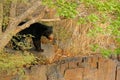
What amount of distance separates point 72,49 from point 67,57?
0.20 meters

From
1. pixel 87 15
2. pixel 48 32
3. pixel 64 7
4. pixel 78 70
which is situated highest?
pixel 64 7

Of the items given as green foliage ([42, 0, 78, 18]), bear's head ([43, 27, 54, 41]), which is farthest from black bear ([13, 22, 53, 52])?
green foliage ([42, 0, 78, 18])

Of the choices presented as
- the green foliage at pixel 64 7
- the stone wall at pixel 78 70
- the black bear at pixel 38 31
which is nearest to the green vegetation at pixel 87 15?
the green foliage at pixel 64 7

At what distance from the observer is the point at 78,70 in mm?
5461

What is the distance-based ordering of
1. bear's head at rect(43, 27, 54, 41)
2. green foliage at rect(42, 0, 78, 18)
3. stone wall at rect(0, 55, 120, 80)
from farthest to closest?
stone wall at rect(0, 55, 120, 80) < bear's head at rect(43, 27, 54, 41) < green foliage at rect(42, 0, 78, 18)

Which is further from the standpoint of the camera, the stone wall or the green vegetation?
the stone wall

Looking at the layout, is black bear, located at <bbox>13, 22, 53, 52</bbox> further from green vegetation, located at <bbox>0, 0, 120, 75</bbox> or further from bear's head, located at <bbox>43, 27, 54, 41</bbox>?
green vegetation, located at <bbox>0, 0, 120, 75</bbox>

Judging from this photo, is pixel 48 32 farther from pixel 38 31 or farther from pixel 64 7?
pixel 64 7

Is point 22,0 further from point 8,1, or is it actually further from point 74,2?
point 74,2

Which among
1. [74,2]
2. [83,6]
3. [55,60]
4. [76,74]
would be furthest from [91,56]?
[74,2]

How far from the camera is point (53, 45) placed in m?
5.16

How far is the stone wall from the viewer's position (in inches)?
195

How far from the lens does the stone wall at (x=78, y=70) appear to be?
4.94m

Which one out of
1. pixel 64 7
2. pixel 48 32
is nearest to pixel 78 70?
pixel 48 32
